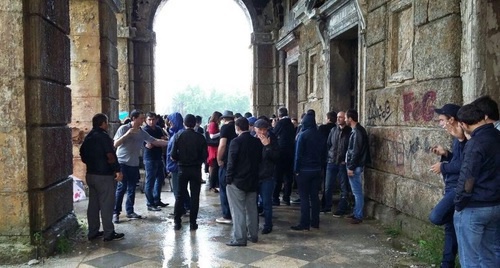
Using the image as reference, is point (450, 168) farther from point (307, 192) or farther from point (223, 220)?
point (223, 220)

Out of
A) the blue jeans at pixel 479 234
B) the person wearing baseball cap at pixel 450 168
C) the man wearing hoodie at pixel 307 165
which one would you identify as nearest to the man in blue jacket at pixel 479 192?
the blue jeans at pixel 479 234

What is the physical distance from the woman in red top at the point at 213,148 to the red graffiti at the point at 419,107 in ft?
13.5

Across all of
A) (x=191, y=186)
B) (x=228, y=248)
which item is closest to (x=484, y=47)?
(x=228, y=248)

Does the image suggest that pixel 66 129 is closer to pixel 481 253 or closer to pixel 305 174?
pixel 305 174

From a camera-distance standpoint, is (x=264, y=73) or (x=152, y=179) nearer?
(x=152, y=179)

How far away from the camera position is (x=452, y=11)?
17.3 ft

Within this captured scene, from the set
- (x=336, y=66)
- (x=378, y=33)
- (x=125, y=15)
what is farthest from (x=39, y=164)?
(x=125, y=15)

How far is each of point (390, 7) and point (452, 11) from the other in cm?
165

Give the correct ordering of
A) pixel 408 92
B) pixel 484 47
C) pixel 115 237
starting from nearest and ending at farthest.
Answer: pixel 484 47, pixel 115 237, pixel 408 92

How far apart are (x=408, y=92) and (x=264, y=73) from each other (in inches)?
448

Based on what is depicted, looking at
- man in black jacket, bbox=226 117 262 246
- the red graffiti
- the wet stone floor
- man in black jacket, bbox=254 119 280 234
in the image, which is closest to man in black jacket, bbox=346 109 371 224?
the wet stone floor

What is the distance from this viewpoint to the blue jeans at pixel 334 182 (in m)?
7.63

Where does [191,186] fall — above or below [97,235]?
above

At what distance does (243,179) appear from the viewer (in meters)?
5.75
